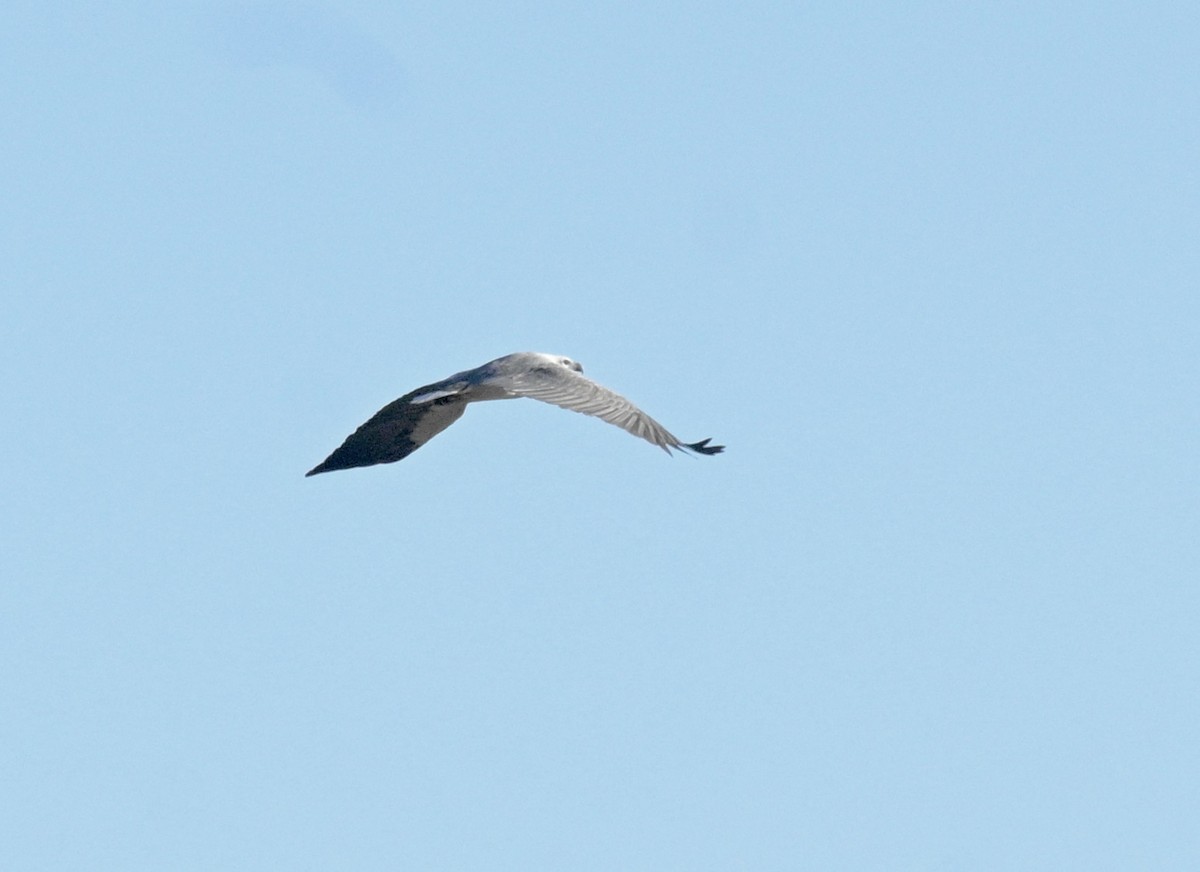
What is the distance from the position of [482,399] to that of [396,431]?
8.70ft

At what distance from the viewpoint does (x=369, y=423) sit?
4766 cm

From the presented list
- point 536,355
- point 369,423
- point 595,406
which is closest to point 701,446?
point 595,406

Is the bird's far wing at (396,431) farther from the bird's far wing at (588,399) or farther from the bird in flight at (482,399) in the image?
the bird's far wing at (588,399)

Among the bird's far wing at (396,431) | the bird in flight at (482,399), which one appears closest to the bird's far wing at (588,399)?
the bird in flight at (482,399)

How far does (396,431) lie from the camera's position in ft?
158

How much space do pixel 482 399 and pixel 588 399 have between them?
4.40 meters

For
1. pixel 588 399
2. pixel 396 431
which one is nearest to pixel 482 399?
pixel 396 431

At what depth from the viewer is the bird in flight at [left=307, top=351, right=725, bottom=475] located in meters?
41.4

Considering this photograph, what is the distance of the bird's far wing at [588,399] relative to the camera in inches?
1604

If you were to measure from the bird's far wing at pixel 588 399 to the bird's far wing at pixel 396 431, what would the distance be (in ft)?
9.52

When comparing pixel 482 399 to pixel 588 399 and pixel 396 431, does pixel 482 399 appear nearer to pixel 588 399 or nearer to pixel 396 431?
pixel 396 431

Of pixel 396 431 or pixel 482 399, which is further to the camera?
pixel 396 431

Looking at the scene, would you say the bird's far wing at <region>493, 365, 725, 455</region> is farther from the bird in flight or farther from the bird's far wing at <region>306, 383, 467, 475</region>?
the bird's far wing at <region>306, 383, 467, 475</region>

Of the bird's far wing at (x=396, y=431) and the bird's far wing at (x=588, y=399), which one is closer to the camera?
the bird's far wing at (x=588, y=399)
